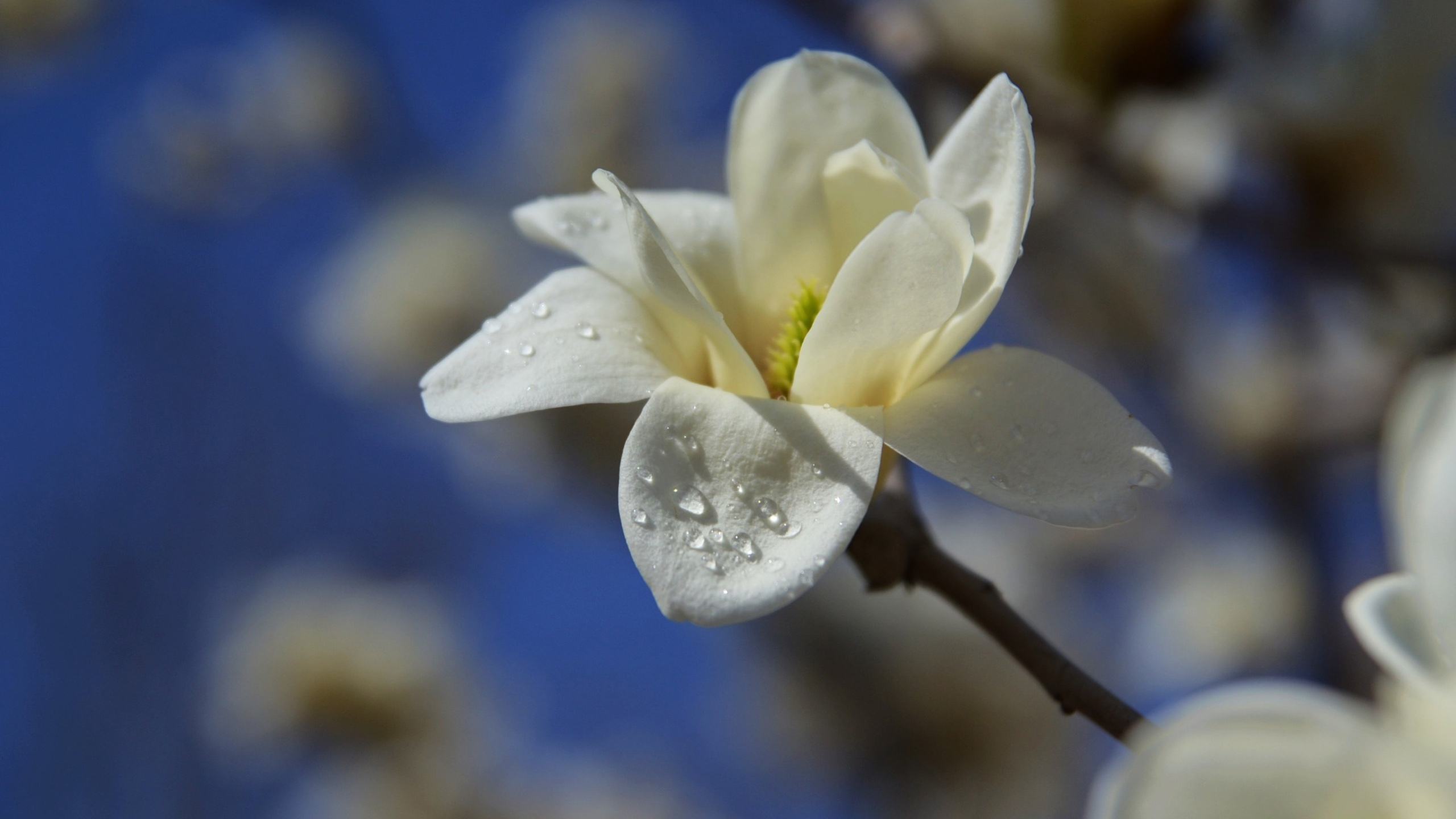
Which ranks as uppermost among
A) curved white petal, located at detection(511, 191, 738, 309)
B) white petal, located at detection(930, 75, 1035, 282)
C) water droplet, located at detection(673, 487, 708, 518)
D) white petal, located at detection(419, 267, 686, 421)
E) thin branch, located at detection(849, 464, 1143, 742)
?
white petal, located at detection(930, 75, 1035, 282)

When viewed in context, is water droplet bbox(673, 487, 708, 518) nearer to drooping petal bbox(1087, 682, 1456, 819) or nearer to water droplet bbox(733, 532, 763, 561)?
water droplet bbox(733, 532, 763, 561)

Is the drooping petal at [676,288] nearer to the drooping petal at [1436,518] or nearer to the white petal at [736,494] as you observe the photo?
the white petal at [736,494]

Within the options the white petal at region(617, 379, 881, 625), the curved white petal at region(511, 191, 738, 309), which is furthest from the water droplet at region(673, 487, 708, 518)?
the curved white petal at region(511, 191, 738, 309)

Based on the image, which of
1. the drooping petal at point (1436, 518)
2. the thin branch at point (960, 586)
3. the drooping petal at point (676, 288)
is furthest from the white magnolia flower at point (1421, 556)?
the drooping petal at point (676, 288)

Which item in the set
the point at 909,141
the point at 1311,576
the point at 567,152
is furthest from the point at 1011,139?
the point at 567,152

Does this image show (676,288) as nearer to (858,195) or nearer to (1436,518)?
(858,195)

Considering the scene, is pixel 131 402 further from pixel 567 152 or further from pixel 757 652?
pixel 757 652

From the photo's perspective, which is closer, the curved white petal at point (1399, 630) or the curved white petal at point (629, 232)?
the curved white petal at point (1399, 630)
